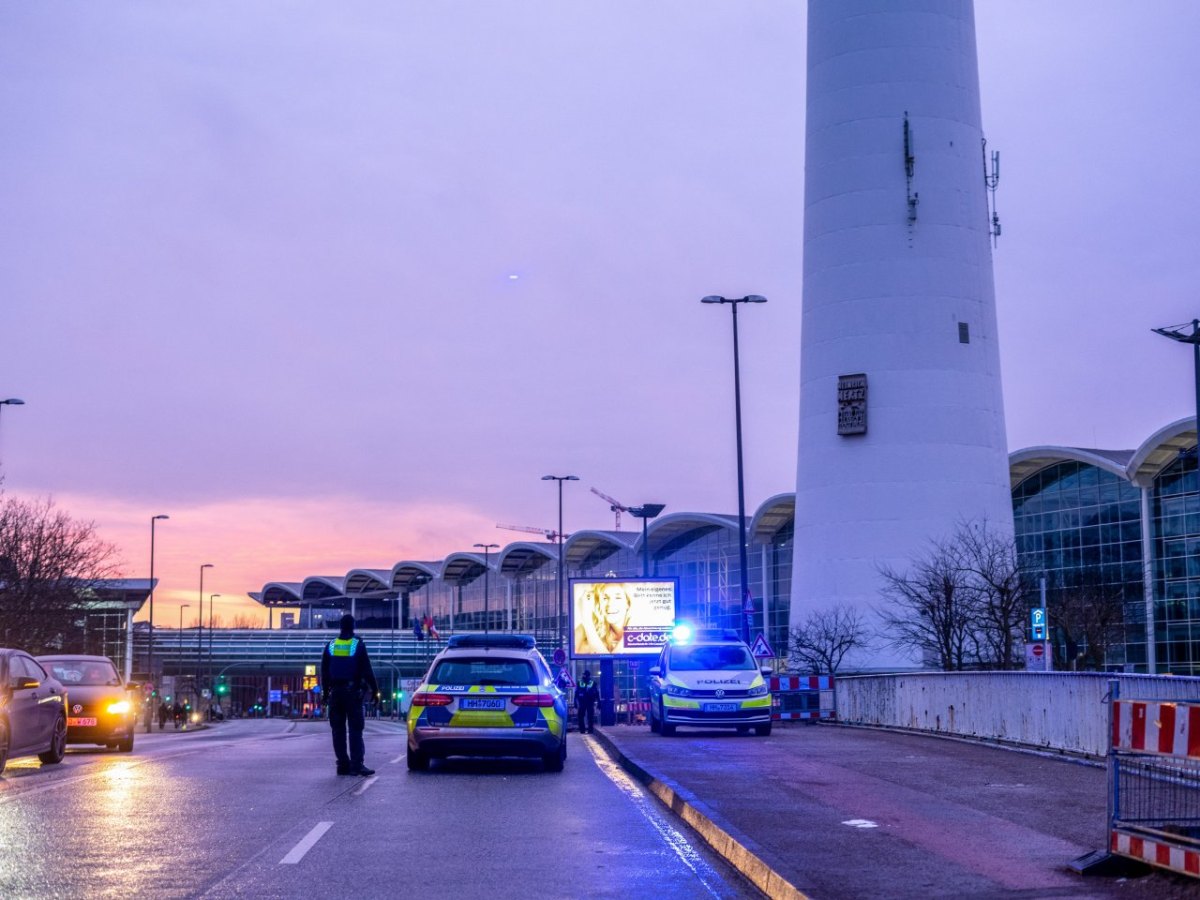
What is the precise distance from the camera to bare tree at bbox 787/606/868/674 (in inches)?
2164

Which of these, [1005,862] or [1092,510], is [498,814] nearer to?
[1005,862]

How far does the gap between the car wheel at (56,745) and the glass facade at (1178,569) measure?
Result: 47.5 metres

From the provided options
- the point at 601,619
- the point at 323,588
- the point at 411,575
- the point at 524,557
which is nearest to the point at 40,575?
the point at 601,619

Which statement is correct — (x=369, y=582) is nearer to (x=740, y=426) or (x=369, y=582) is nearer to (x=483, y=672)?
(x=740, y=426)

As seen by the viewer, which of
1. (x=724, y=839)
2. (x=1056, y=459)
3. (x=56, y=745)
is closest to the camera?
(x=724, y=839)

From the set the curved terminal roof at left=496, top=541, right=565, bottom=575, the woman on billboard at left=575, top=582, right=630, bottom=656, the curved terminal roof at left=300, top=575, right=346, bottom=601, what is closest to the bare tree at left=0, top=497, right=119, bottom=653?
the woman on billboard at left=575, top=582, right=630, bottom=656

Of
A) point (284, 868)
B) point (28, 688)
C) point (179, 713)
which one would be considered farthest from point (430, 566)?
point (284, 868)

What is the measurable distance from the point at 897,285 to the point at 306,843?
44.0 metres

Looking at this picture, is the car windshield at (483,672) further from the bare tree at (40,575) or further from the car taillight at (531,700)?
the bare tree at (40,575)

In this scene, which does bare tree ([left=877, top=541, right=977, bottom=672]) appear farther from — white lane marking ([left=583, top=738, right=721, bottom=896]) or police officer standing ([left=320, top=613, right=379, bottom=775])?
police officer standing ([left=320, top=613, right=379, bottom=775])

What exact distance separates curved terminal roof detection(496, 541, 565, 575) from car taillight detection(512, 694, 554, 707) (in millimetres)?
87860

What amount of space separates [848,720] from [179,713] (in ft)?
167

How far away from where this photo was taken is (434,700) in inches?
717

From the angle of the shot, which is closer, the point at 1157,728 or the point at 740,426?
the point at 1157,728
